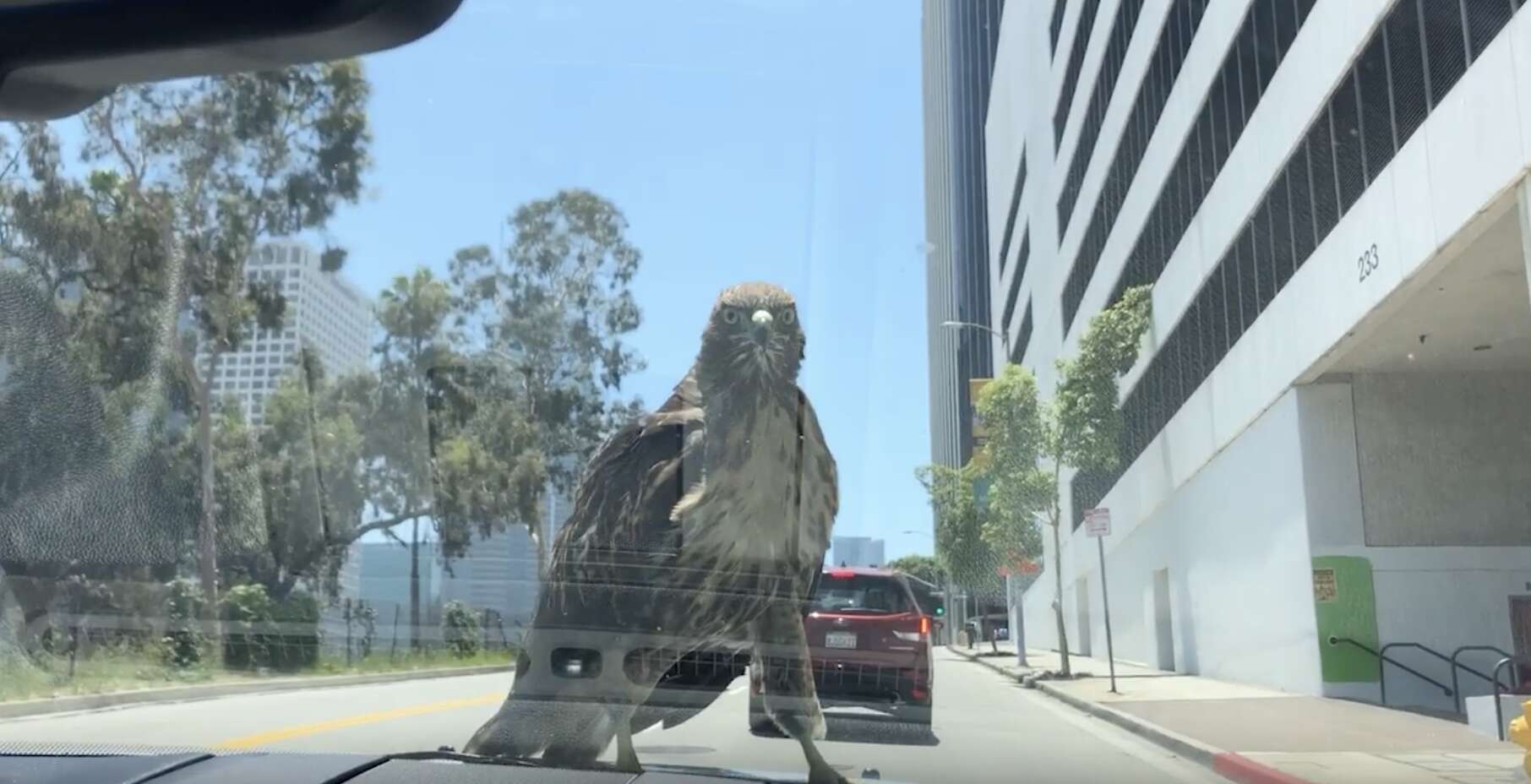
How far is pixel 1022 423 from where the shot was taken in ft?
72.8

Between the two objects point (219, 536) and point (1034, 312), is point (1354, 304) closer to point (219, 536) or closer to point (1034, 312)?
point (219, 536)

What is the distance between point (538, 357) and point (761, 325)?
12.8 feet

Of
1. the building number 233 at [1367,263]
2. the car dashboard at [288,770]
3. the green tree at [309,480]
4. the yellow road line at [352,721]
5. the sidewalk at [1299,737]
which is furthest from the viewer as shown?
the building number 233 at [1367,263]

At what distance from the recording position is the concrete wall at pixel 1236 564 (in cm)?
1619

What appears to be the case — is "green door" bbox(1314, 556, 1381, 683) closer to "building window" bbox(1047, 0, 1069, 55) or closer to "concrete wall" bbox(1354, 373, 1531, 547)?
"concrete wall" bbox(1354, 373, 1531, 547)

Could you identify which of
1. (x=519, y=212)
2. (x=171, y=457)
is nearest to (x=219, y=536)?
(x=171, y=457)

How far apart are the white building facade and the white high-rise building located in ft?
28.5

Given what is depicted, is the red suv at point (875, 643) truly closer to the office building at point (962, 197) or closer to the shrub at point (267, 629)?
the shrub at point (267, 629)

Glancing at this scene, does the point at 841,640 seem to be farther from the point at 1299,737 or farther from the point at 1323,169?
the point at 1323,169

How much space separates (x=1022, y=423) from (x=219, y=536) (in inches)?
610

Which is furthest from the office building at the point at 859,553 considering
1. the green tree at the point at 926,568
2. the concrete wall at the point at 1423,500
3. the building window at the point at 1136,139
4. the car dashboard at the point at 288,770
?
the green tree at the point at 926,568

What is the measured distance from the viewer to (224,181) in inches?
364

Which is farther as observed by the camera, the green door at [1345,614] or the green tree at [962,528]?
the green tree at [962,528]

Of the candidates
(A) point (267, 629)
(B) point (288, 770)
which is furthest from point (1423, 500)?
(B) point (288, 770)
